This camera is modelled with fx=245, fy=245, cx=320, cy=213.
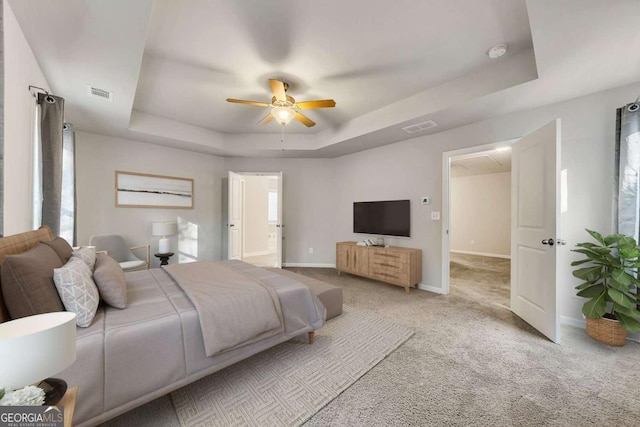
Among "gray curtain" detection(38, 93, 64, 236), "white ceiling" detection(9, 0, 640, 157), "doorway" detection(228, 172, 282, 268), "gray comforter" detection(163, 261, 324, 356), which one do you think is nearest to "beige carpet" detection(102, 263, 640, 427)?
"gray comforter" detection(163, 261, 324, 356)

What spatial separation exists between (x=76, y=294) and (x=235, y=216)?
373cm

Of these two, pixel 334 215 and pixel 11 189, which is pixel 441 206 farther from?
pixel 11 189

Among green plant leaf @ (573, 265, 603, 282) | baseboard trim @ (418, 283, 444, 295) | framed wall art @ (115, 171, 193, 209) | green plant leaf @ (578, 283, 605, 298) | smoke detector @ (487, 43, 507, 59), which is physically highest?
smoke detector @ (487, 43, 507, 59)

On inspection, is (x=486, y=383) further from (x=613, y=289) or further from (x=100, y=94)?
(x=100, y=94)

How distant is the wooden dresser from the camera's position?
366cm

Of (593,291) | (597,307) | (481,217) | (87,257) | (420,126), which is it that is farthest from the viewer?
(481,217)

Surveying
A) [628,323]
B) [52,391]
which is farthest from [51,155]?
[628,323]

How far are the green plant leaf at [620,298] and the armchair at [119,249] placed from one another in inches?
207

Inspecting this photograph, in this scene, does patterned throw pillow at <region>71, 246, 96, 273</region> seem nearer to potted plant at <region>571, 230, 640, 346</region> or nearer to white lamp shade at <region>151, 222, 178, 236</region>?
white lamp shade at <region>151, 222, 178, 236</region>

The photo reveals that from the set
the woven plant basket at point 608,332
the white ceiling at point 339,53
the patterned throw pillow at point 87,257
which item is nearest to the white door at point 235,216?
the white ceiling at point 339,53

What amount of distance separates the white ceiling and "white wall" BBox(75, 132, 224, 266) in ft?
1.55

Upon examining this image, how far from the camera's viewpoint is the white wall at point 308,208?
17.4 feet

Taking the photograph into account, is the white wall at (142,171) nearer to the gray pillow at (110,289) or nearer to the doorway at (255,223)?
the doorway at (255,223)

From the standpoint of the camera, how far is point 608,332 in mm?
2166
